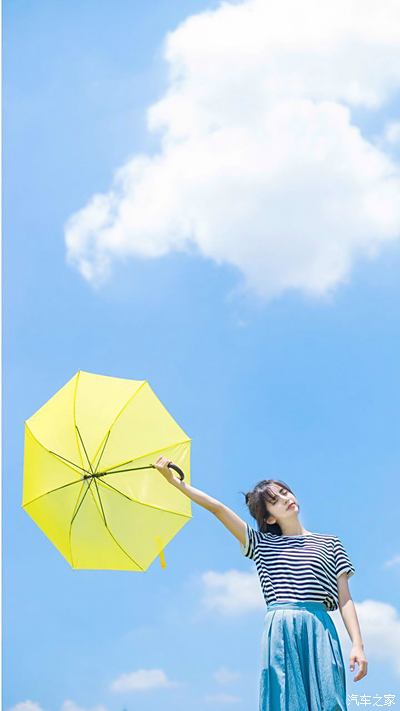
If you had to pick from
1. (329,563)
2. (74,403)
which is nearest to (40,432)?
(74,403)

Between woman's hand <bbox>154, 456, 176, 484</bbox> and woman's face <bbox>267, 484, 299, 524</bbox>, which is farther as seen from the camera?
woman's face <bbox>267, 484, 299, 524</bbox>

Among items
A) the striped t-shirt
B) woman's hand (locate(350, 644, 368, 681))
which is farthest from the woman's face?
woman's hand (locate(350, 644, 368, 681))

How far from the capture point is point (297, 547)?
495cm

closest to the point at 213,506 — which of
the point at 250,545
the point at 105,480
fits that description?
the point at 250,545

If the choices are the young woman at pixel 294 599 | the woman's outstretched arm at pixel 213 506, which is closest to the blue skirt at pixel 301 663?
the young woman at pixel 294 599

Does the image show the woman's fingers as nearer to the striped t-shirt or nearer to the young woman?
the young woman

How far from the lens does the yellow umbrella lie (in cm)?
568

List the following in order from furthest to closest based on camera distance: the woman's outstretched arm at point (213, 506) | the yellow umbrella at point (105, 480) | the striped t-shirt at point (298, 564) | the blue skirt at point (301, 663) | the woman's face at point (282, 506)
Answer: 1. the yellow umbrella at point (105, 480)
2. the woman's face at point (282, 506)
3. the woman's outstretched arm at point (213, 506)
4. the striped t-shirt at point (298, 564)
5. the blue skirt at point (301, 663)

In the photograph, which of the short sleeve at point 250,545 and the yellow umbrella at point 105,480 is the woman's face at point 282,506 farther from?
the yellow umbrella at point 105,480

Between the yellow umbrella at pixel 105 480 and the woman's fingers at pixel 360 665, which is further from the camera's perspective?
the yellow umbrella at pixel 105 480

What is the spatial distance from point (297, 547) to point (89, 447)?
1633 millimetres

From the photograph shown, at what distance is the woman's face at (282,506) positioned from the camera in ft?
16.9

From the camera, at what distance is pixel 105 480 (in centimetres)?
564

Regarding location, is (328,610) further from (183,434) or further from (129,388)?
(129,388)
